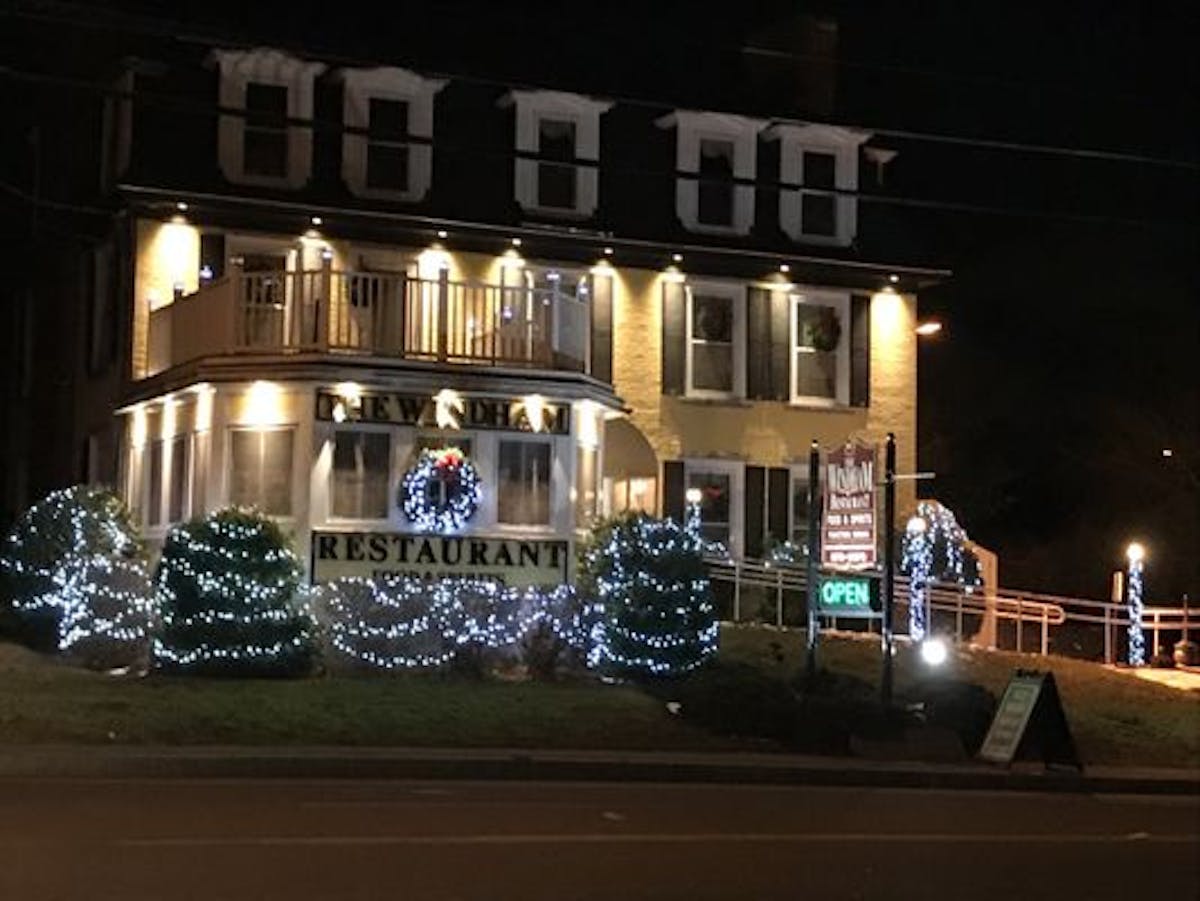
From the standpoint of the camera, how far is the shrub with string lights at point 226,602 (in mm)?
21891

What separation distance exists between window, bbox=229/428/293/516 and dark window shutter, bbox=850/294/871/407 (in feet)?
40.3

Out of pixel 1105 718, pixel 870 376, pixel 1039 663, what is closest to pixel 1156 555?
pixel 870 376

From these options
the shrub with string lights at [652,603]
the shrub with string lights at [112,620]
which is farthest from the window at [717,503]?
the shrub with string lights at [112,620]

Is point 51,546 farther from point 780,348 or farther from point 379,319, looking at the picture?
point 780,348

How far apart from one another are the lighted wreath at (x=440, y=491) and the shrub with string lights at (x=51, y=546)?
4178 mm

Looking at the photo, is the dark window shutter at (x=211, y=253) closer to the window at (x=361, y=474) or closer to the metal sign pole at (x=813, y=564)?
the window at (x=361, y=474)

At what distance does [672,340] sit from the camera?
31.8 m

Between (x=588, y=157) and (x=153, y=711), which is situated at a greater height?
(x=588, y=157)

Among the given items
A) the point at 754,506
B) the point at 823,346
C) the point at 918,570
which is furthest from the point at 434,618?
the point at 823,346

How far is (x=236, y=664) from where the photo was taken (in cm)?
2191

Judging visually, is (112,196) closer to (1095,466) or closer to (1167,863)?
(1167,863)

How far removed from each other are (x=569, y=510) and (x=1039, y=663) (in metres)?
7.41

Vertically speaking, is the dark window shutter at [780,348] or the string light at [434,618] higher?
the dark window shutter at [780,348]

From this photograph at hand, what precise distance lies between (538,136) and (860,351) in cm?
729
